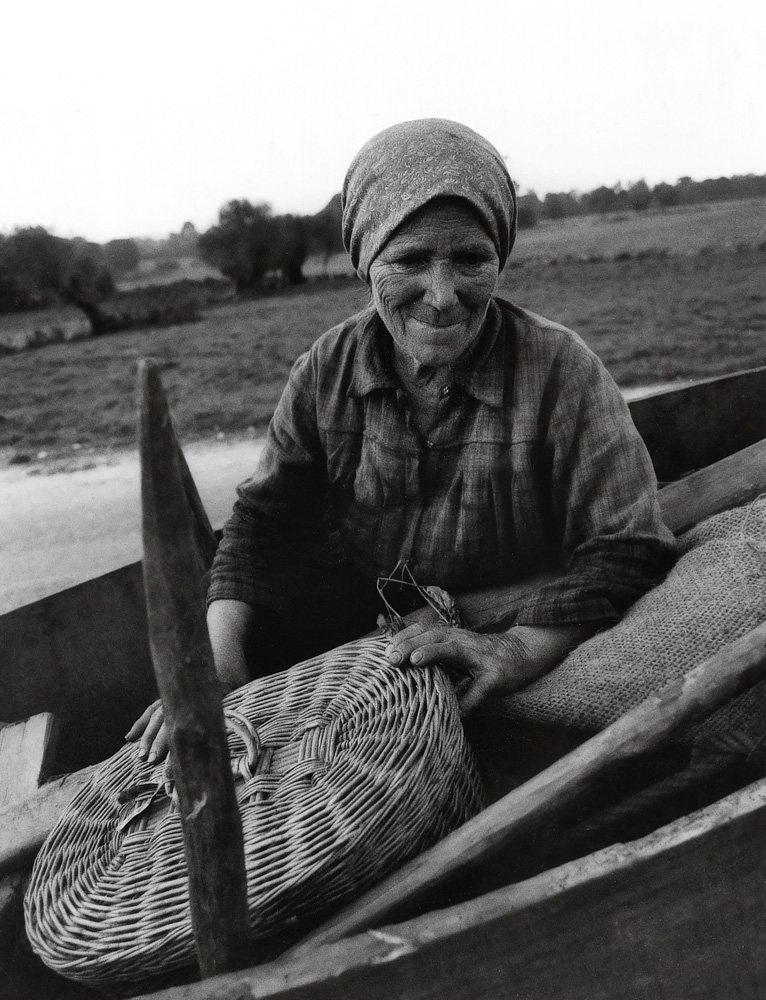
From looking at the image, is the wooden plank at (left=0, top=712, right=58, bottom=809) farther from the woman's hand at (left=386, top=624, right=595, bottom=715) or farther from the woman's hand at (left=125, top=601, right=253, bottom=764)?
the woman's hand at (left=386, top=624, right=595, bottom=715)

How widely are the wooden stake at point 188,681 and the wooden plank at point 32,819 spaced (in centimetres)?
66

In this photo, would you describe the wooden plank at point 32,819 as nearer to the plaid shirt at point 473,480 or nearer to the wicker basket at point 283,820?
the wicker basket at point 283,820

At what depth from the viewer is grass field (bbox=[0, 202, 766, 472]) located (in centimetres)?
420

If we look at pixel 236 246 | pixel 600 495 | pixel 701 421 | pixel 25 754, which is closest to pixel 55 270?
pixel 236 246

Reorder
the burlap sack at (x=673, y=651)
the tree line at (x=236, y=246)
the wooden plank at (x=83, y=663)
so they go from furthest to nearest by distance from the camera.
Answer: the tree line at (x=236, y=246) < the wooden plank at (x=83, y=663) < the burlap sack at (x=673, y=651)

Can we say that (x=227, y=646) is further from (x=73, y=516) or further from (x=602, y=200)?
(x=602, y=200)

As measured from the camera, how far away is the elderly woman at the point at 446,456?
4.29 feet

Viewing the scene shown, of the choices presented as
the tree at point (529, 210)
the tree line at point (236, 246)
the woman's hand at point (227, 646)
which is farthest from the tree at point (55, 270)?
the woman's hand at point (227, 646)

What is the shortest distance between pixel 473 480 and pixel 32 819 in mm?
994

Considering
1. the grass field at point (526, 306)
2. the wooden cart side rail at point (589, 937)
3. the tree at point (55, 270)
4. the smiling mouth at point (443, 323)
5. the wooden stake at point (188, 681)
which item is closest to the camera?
the wooden stake at point (188, 681)

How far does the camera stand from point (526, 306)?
15.7 ft

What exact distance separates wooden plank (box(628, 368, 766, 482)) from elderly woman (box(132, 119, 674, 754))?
1.37 m

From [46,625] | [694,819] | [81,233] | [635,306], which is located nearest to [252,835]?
[694,819]

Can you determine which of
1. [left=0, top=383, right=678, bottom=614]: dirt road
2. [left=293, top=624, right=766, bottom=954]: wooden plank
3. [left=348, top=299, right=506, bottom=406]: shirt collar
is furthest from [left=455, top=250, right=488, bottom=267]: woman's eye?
[left=0, top=383, right=678, bottom=614]: dirt road
